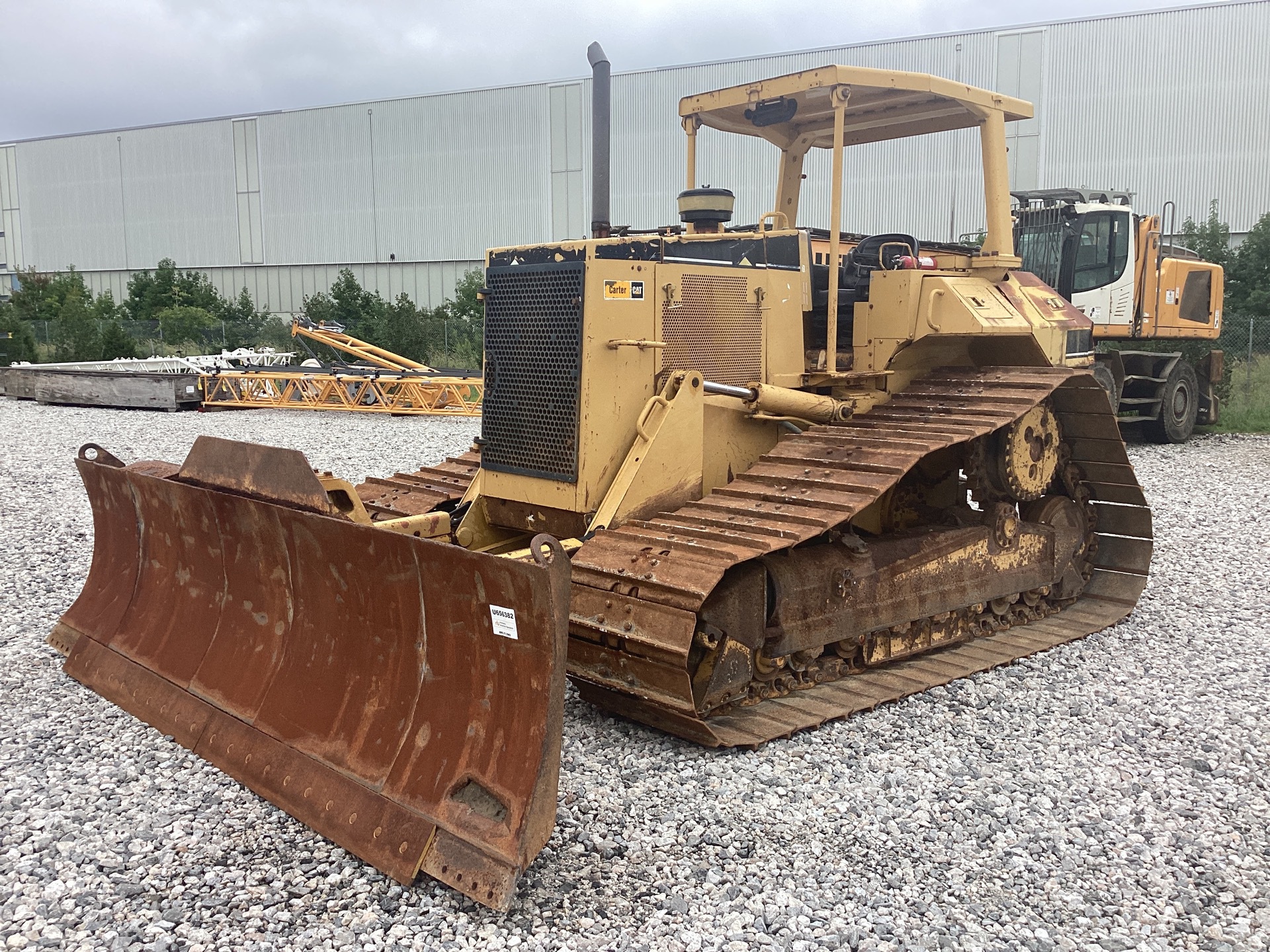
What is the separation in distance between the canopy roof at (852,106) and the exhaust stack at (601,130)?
580 millimetres

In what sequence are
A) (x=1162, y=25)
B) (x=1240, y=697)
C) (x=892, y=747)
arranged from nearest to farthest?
(x=892, y=747), (x=1240, y=697), (x=1162, y=25)

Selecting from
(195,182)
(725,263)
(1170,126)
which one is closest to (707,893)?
(725,263)

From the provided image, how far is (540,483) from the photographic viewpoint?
5418 mm

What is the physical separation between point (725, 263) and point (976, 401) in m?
1.65

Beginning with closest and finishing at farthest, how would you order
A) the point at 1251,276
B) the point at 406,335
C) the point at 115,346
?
the point at 1251,276 < the point at 406,335 < the point at 115,346

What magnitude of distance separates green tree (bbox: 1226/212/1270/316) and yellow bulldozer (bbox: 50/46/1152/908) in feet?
58.4

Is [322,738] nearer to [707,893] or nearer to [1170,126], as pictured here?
[707,893]

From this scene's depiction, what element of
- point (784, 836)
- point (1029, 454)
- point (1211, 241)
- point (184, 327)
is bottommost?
point (784, 836)

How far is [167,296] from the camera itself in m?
36.4

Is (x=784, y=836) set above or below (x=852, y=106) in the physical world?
below

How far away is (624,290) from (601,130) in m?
1.35

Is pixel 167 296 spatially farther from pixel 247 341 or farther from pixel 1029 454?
pixel 1029 454

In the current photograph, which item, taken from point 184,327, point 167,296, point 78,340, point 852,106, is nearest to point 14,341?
point 78,340

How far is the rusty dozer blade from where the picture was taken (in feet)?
11.5
